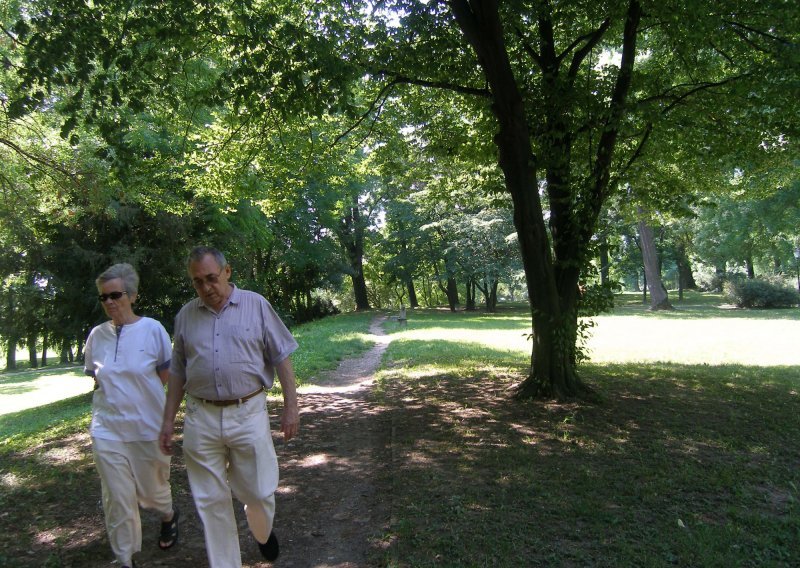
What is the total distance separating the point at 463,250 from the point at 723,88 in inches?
928

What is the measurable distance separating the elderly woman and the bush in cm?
3532

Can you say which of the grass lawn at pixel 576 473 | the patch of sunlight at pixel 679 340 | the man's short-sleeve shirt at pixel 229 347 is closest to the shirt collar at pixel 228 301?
the man's short-sleeve shirt at pixel 229 347

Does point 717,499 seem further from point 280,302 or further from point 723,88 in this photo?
point 280,302

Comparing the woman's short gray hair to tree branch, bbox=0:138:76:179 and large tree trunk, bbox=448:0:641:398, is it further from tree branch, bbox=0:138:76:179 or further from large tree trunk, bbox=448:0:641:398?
large tree trunk, bbox=448:0:641:398

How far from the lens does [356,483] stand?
16.5ft

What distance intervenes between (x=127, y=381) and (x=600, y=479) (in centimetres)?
396

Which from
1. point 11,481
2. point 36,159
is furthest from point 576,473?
point 36,159

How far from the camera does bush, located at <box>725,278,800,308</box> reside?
30.6 meters

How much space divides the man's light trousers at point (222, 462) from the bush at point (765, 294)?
35.1 metres

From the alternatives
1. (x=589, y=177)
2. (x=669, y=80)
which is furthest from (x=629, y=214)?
(x=589, y=177)

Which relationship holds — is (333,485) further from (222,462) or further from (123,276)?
(123,276)

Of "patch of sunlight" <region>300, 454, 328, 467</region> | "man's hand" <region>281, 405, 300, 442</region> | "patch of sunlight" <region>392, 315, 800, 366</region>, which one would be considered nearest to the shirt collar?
"man's hand" <region>281, 405, 300, 442</region>

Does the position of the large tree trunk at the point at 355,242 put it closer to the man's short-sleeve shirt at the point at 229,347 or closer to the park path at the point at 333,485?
the park path at the point at 333,485

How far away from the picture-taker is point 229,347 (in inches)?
126
